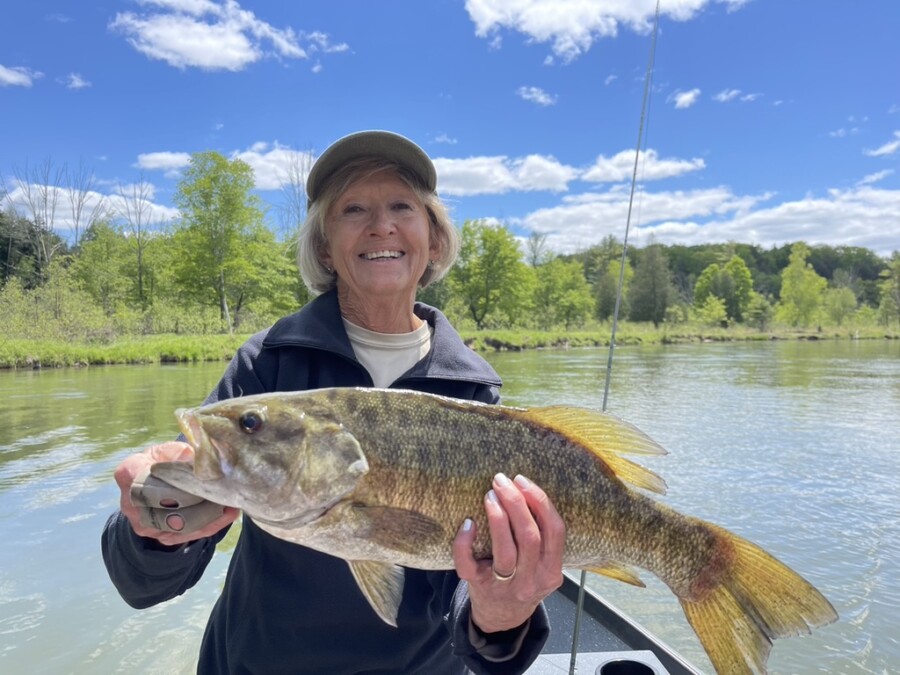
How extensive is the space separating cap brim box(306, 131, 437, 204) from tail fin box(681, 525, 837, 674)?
170 centimetres

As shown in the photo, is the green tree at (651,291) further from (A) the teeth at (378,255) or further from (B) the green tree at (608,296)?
(A) the teeth at (378,255)

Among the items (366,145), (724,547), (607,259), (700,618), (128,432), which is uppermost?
(607,259)

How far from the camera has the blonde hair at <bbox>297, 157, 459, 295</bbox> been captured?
242 centimetres

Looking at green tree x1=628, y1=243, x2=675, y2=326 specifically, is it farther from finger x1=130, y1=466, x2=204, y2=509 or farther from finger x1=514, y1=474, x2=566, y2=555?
finger x1=130, y1=466, x2=204, y2=509

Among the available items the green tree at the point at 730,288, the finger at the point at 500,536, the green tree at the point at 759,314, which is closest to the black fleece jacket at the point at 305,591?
the finger at the point at 500,536

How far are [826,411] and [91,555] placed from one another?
16030 millimetres

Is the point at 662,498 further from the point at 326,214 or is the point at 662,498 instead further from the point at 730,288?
the point at 730,288

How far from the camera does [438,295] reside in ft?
131

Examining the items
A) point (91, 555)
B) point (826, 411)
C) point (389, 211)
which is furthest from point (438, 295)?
point (389, 211)

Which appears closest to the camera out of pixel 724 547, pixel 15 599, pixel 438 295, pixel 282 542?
pixel 724 547

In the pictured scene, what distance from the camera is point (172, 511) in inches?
63.0

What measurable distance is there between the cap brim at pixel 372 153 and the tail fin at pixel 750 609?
170 centimetres

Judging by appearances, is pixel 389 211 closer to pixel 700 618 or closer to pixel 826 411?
pixel 700 618

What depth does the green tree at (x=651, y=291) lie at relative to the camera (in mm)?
64688
